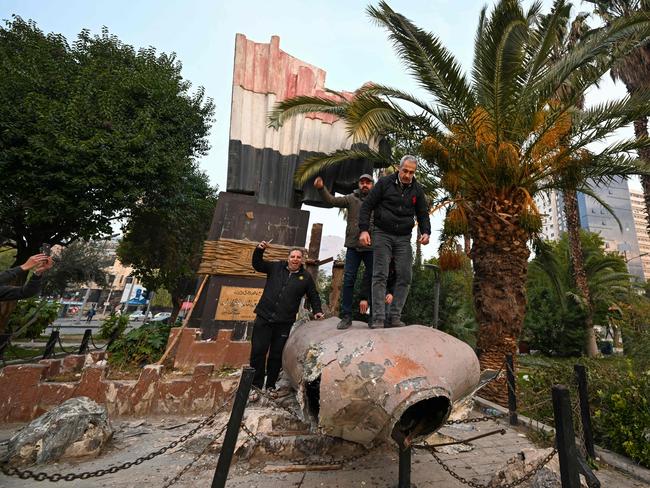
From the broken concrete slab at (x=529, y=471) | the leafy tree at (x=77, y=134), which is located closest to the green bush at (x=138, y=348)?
the leafy tree at (x=77, y=134)

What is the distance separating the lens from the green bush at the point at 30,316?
1101cm

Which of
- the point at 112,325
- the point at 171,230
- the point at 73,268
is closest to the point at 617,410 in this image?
the point at 112,325

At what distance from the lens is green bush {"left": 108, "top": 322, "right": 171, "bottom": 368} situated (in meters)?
6.50

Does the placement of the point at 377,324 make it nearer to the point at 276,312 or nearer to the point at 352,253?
the point at 352,253

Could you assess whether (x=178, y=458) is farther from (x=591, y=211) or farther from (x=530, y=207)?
(x=591, y=211)

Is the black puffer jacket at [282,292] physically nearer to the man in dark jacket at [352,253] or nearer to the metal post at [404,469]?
the man in dark jacket at [352,253]

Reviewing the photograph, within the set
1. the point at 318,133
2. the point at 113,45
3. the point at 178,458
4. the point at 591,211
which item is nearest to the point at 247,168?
the point at 318,133

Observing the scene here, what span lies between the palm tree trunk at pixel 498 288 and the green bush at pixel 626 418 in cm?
188

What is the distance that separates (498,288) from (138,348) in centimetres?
747

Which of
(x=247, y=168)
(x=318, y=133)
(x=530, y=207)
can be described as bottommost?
(x=530, y=207)

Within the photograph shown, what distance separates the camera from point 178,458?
137 inches

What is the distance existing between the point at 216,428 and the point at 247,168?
5.94 m

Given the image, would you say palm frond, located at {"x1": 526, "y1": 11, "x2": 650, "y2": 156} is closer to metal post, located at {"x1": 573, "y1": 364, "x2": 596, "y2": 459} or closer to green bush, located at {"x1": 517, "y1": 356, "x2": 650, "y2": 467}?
green bush, located at {"x1": 517, "y1": 356, "x2": 650, "y2": 467}

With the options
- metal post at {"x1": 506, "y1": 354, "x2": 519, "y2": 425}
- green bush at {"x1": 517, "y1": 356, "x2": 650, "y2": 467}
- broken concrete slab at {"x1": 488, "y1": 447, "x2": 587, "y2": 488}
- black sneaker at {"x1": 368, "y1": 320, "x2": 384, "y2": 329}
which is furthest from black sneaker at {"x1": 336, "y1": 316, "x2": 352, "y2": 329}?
metal post at {"x1": 506, "y1": 354, "x2": 519, "y2": 425}
